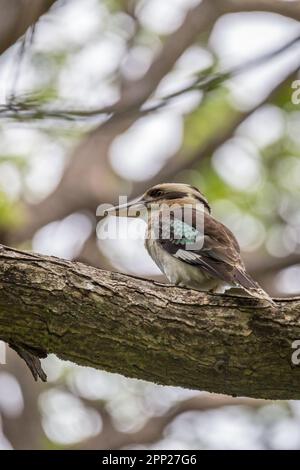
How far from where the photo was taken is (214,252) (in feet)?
17.3

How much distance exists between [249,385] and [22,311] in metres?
1.13

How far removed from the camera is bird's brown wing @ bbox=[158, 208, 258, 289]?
5.04 m

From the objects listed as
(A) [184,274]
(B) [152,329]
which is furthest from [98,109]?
(A) [184,274]

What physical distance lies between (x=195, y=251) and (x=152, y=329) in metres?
0.96

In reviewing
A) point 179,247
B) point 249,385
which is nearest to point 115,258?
point 179,247

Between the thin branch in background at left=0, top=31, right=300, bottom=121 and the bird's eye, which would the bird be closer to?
the bird's eye

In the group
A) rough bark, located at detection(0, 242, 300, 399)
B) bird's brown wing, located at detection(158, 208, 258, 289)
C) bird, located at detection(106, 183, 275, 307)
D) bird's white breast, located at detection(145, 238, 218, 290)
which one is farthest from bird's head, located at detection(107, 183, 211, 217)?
rough bark, located at detection(0, 242, 300, 399)

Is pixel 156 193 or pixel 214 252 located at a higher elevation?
pixel 156 193

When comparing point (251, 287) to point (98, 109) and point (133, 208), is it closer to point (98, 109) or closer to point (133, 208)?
point (98, 109)

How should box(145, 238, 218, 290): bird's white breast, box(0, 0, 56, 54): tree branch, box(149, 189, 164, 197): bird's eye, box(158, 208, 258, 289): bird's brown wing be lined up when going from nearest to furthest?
1. box(158, 208, 258, 289): bird's brown wing
2. box(0, 0, 56, 54): tree branch
3. box(145, 238, 218, 290): bird's white breast
4. box(149, 189, 164, 197): bird's eye

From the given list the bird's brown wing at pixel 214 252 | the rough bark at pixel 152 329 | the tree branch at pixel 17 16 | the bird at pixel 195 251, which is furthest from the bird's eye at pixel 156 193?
the rough bark at pixel 152 329

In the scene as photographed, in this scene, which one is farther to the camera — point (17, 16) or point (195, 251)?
point (17, 16)

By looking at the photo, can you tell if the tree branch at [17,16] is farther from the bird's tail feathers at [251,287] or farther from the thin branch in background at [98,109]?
the bird's tail feathers at [251,287]

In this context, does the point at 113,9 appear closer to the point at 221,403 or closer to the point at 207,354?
the point at 221,403
